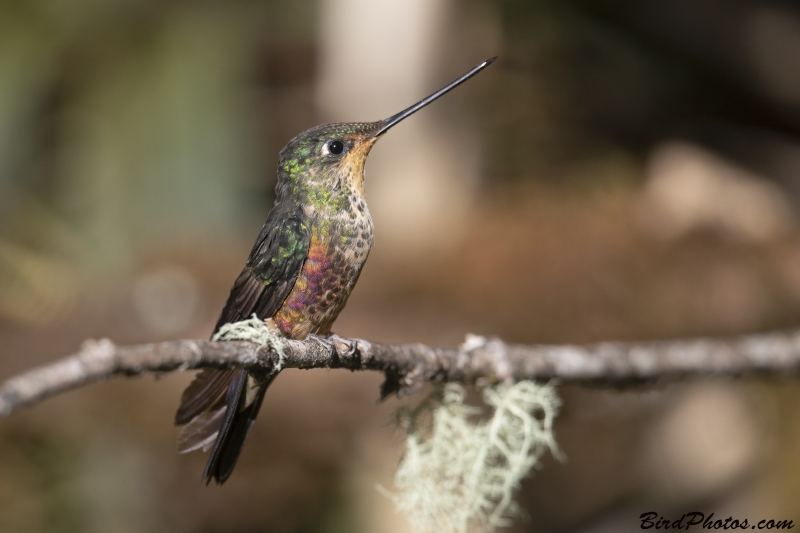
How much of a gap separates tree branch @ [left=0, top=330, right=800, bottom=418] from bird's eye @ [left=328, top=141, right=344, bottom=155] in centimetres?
53

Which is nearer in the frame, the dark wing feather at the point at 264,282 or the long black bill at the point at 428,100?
the long black bill at the point at 428,100

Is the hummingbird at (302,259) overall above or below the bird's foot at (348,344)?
above

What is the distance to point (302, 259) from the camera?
1.85 meters

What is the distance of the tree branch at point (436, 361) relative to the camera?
86 centimetres

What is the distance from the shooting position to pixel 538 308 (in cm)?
335

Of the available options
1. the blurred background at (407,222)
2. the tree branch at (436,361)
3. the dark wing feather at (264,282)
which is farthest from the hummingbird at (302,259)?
the blurred background at (407,222)

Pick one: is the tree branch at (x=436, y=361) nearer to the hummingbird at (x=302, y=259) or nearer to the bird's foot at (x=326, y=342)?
the bird's foot at (x=326, y=342)

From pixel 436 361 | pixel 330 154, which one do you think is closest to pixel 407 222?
pixel 330 154

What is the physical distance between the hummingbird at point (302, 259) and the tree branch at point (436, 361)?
0.49ft

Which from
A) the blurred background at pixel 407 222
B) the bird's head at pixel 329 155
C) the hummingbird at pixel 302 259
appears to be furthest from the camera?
the blurred background at pixel 407 222

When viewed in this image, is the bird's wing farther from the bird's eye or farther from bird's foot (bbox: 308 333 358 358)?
the bird's eye

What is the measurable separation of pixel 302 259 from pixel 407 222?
112 inches

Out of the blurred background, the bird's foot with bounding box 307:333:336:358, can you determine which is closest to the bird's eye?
the bird's foot with bounding box 307:333:336:358

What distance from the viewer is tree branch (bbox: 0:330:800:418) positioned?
2.82 ft
